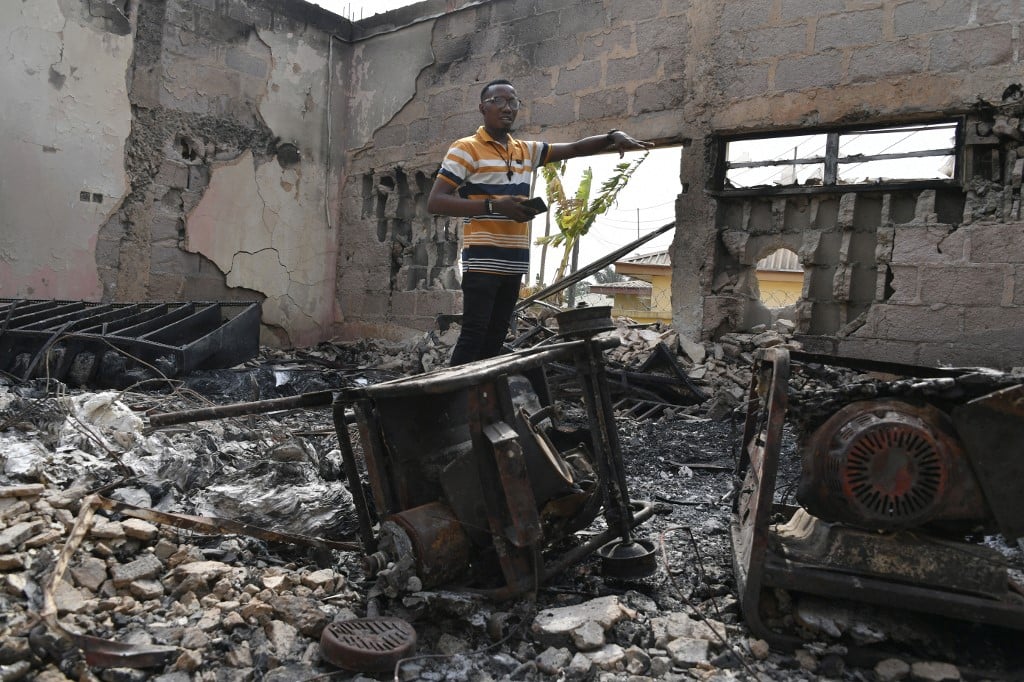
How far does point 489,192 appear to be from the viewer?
142 inches

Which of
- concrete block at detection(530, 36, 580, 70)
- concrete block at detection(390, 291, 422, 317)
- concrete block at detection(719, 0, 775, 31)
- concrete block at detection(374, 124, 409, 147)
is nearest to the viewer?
concrete block at detection(719, 0, 775, 31)

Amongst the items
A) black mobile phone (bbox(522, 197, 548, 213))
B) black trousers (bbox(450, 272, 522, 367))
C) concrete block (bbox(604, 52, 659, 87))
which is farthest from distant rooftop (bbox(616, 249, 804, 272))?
black mobile phone (bbox(522, 197, 548, 213))

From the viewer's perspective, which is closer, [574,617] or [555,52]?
[574,617]

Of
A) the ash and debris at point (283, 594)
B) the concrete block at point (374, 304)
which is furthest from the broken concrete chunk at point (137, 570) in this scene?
the concrete block at point (374, 304)

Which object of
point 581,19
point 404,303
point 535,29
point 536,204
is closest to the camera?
point 536,204

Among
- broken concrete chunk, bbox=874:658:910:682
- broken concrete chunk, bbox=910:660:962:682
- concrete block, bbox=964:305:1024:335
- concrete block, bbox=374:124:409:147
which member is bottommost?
broken concrete chunk, bbox=874:658:910:682

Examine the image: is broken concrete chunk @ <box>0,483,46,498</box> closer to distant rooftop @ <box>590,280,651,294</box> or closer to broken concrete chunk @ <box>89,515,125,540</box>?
broken concrete chunk @ <box>89,515,125,540</box>

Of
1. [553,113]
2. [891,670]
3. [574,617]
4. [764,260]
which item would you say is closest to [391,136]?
[553,113]

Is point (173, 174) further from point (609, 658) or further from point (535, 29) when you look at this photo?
point (609, 658)

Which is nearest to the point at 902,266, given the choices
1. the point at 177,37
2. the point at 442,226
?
the point at 442,226

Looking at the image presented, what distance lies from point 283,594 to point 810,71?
5597 mm

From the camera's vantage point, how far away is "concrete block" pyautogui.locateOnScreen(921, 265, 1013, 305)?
514cm

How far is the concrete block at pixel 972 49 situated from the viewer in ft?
16.8

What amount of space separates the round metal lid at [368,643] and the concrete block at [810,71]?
545cm
